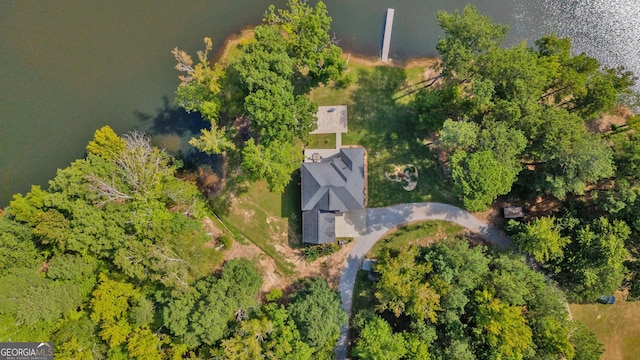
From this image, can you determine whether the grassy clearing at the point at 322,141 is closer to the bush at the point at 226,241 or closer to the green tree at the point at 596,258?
the bush at the point at 226,241

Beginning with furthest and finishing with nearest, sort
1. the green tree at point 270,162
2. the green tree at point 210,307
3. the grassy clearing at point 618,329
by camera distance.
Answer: the grassy clearing at point 618,329 → the green tree at point 270,162 → the green tree at point 210,307

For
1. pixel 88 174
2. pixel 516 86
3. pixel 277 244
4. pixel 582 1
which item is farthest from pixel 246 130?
pixel 582 1

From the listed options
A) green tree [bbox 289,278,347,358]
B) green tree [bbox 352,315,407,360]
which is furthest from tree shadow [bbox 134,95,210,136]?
green tree [bbox 352,315,407,360]

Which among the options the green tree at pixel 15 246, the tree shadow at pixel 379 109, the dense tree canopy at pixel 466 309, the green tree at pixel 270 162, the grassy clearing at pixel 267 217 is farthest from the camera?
the tree shadow at pixel 379 109

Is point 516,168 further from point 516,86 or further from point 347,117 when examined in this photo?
point 347,117

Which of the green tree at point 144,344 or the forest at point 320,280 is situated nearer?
the forest at point 320,280

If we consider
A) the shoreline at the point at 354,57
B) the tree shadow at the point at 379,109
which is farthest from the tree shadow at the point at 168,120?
the tree shadow at the point at 379,109

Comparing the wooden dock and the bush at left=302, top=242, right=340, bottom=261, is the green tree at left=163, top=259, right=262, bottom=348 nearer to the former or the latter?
the bush at left=302, top=242, right=340, bottom=261
